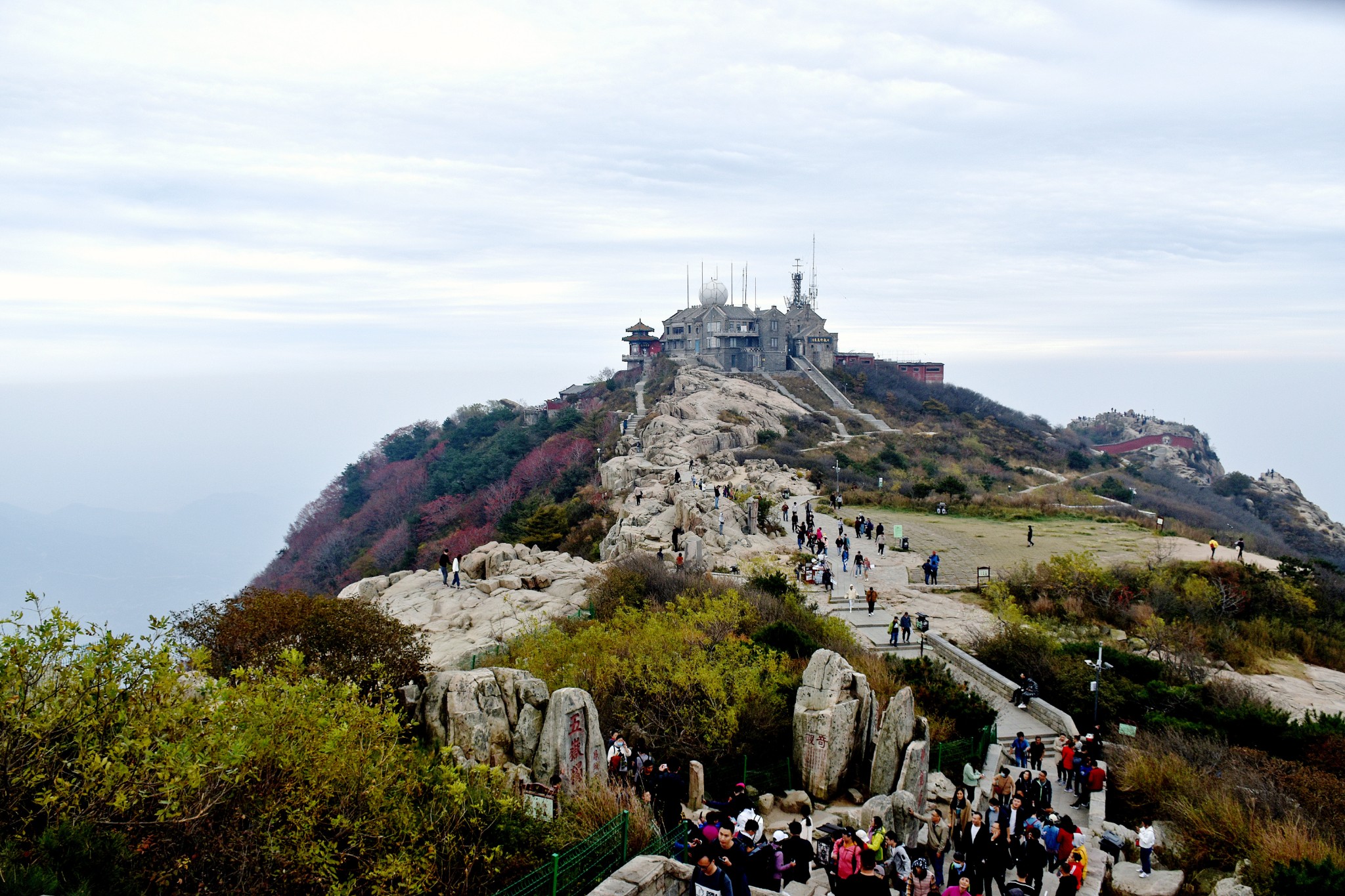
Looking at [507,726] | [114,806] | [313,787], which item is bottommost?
[507,726]

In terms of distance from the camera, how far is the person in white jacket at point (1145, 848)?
1091 centimetres

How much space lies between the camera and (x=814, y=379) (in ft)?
266

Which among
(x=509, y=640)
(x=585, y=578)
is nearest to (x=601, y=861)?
(x=509, y=640)

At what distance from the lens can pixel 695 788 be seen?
12383 mm

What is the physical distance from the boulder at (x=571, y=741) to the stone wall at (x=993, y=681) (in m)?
10.6

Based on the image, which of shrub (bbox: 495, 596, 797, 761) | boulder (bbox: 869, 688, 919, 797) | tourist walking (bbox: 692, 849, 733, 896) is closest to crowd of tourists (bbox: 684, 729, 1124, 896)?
tourist walking (bbox: 692, 849, 733, 896)

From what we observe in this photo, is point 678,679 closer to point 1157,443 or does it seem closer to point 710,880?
point 710,880

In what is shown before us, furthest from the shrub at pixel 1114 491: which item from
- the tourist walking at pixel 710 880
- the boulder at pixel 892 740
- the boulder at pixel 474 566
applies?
the tourist walking at pixel 710 880

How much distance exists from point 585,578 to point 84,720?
1846 cm

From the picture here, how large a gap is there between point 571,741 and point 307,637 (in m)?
5.28

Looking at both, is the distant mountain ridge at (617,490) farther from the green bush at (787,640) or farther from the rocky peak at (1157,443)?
the green bush at (787,640)

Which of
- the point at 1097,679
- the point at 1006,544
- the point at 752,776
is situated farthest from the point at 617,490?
the point at 752,776

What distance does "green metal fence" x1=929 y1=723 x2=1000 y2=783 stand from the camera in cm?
1441

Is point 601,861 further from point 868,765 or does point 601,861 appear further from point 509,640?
point 509,640
